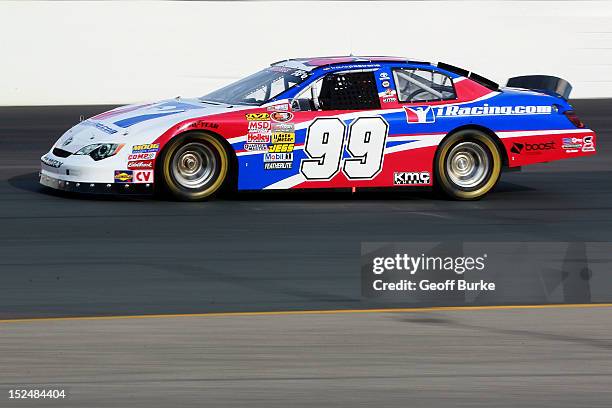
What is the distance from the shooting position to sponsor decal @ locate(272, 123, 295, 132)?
11.5m

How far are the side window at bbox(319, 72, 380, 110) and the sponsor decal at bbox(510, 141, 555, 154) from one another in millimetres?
1517

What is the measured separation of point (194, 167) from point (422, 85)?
2.38 meters

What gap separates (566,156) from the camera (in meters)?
12.4

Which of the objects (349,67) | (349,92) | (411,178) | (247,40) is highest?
(247,40)

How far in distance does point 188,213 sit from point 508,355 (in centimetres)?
500

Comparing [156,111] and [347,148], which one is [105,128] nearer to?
[156,111]

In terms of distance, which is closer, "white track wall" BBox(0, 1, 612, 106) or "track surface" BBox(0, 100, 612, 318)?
"track surface" BBox(0, 100, 612, 318)

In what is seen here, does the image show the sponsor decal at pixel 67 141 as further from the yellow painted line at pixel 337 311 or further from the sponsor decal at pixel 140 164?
the yellow painted line at pixel 337 311

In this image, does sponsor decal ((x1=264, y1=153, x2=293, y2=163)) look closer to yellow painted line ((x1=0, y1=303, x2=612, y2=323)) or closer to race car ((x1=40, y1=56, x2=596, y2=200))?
race car ((x1=40, y1=56, x2=596, y2=200))

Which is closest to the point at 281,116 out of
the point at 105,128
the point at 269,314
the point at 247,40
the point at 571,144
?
the point at 105,128

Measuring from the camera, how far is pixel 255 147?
1147 centimetres

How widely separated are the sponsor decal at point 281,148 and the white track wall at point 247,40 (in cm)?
896

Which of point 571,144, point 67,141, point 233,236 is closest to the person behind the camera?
point 233,236

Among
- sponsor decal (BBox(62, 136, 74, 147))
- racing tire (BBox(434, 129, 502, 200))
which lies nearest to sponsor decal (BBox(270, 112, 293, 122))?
racing tire (BBox(434, 129, 502, 200))
